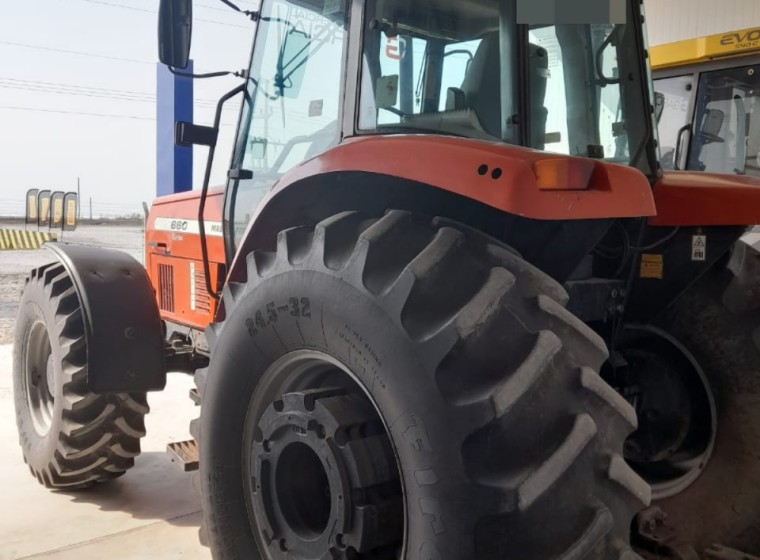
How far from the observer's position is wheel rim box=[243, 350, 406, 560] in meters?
1.75

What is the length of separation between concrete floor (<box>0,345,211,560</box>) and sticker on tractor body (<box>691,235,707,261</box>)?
7.51 feet

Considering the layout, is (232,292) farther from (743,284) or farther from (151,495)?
(151,495)

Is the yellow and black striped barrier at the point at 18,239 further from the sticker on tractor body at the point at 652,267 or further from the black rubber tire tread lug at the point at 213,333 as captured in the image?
the sticker on tractor body at the point at 652,267

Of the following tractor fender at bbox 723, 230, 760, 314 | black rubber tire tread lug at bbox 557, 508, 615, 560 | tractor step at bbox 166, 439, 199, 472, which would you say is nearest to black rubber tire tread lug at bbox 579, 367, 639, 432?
black rubber tire tread lug at bbox 557, 508, 615, 560

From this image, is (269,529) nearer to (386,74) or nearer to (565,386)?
(565,386)

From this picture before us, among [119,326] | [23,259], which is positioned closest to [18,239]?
[23,259]

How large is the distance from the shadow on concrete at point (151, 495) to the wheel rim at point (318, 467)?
5.04 ft

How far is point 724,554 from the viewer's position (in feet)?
7.68

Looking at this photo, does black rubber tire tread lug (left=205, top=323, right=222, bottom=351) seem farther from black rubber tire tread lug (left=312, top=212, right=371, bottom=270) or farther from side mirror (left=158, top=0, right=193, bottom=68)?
side mirror (left=158, top=0, right=193, bottom=68)

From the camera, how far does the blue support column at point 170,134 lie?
6316mm

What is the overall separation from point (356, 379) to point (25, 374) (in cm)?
302

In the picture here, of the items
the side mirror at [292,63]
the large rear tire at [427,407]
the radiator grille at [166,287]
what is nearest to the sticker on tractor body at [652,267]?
the large rear tire at [427,407]

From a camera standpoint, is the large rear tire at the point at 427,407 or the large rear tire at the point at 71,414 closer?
the large rear tire at the point at 427,407

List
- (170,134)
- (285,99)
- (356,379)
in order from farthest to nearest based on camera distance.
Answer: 1. (170,134)
2. (285,99)
3. (356,379)
